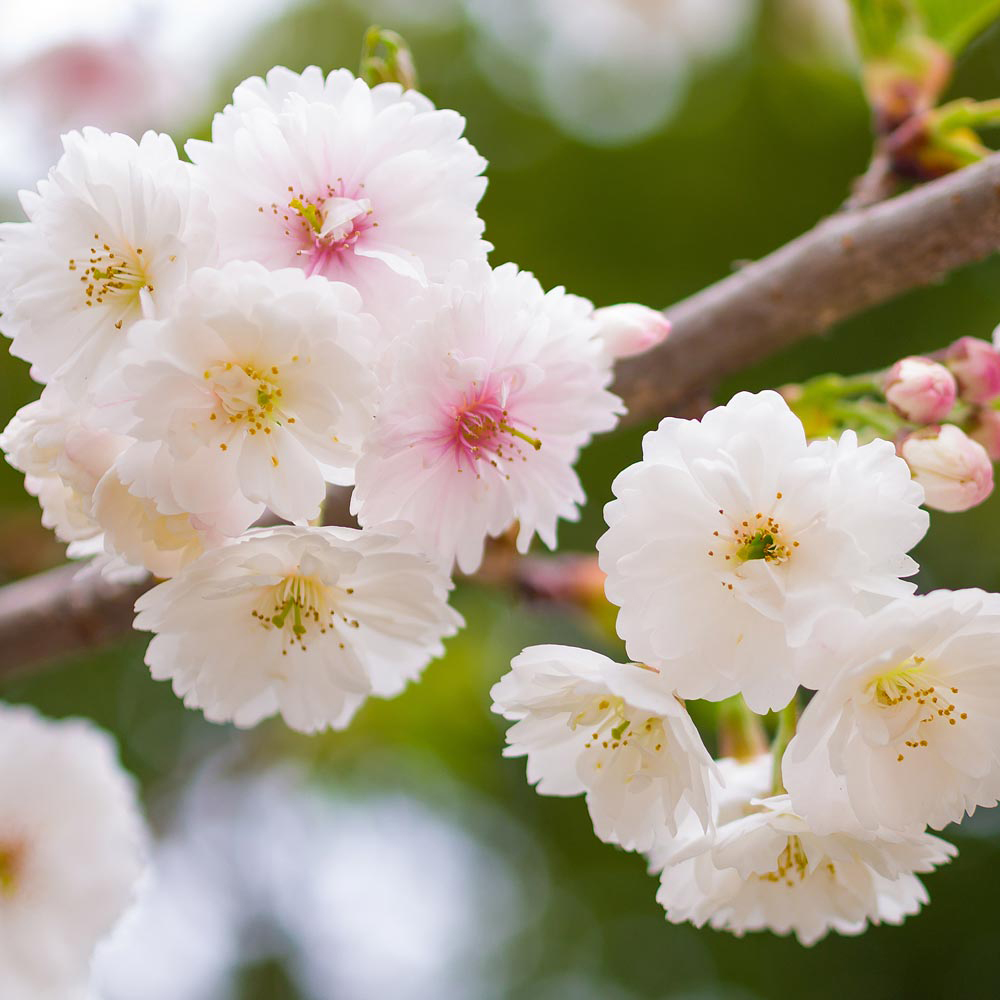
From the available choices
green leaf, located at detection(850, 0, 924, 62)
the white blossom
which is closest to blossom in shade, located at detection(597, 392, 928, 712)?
the white blossom

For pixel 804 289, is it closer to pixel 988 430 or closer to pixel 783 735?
pixel 988 430

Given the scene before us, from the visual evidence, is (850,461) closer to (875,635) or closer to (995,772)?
(875,635)

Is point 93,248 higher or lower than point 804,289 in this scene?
higher

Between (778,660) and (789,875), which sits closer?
(778,660)

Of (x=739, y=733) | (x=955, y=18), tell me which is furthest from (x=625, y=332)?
(x=955, y=18)

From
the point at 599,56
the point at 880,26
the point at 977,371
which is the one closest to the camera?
the point at 977,371

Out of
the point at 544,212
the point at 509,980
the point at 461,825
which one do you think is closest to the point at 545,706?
the point at 544,212
